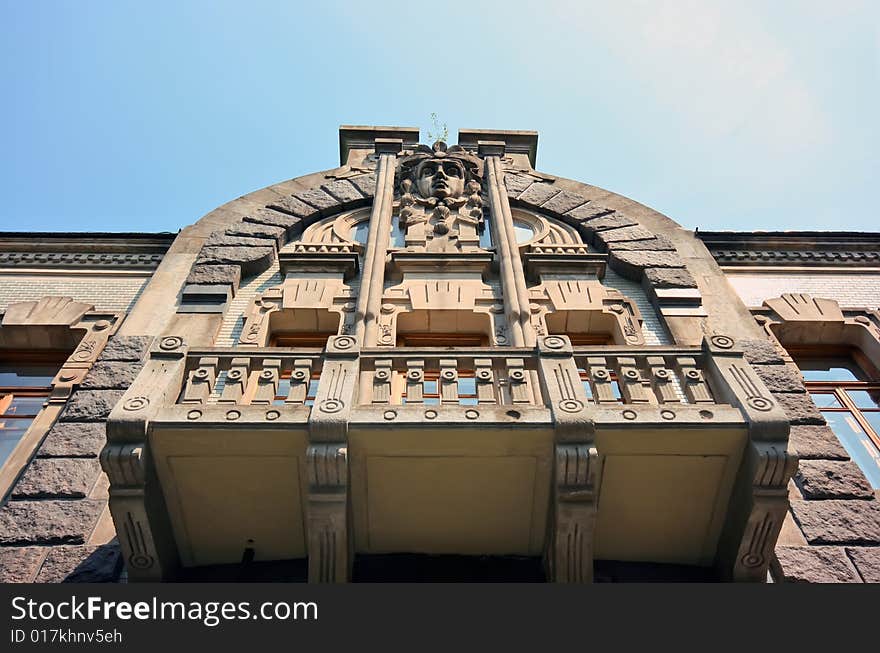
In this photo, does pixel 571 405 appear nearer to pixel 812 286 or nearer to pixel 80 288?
pixel 812 286

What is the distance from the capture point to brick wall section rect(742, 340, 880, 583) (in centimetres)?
675

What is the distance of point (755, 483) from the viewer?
6.21 meters

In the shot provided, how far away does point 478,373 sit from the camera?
700cm

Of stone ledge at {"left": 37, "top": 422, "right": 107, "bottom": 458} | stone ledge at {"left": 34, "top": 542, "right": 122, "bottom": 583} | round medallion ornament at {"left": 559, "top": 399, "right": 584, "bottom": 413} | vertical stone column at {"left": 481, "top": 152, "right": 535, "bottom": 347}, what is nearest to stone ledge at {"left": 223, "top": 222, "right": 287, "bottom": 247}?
vertical stone column at {"left": 481, "top": 152, "right": 535, "bottom": 347}

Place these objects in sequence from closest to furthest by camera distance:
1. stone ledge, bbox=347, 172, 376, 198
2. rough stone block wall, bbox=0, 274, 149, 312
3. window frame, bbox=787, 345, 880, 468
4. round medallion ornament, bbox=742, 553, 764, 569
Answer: round medallion ornament, bbox=742, 553, 764, 569, window frame, bbox=787, 345, 880, 468, rough stone block wall, bbox=0, 274, 149, 312, stone ledge, bbox=347, 172, 376, 198

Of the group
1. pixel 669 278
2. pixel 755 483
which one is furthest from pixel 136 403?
pixel 669 278

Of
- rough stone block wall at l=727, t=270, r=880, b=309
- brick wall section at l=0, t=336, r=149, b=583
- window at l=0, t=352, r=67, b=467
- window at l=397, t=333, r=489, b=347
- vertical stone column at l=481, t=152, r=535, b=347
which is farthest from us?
rough stone block wall at l=727, t=270, r=880, b=309

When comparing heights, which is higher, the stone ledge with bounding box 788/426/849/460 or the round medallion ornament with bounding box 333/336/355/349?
the round medallion ornament with bounding box 333/336/355/349

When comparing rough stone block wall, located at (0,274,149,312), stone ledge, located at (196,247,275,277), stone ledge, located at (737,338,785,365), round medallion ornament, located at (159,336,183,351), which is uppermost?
round medallion ornament, located at (159,336,183,351)

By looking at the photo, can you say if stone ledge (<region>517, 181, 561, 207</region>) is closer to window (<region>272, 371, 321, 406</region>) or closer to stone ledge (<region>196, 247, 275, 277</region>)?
stone ledge (<region>196, 247, 275, 277</region>)

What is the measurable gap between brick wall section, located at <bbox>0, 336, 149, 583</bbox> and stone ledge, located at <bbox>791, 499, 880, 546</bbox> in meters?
Answer: 6.15

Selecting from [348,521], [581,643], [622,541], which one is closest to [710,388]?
[622,541]

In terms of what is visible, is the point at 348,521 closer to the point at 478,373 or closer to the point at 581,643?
the point at 478,373

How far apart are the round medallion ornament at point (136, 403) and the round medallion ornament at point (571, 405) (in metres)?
3.37
